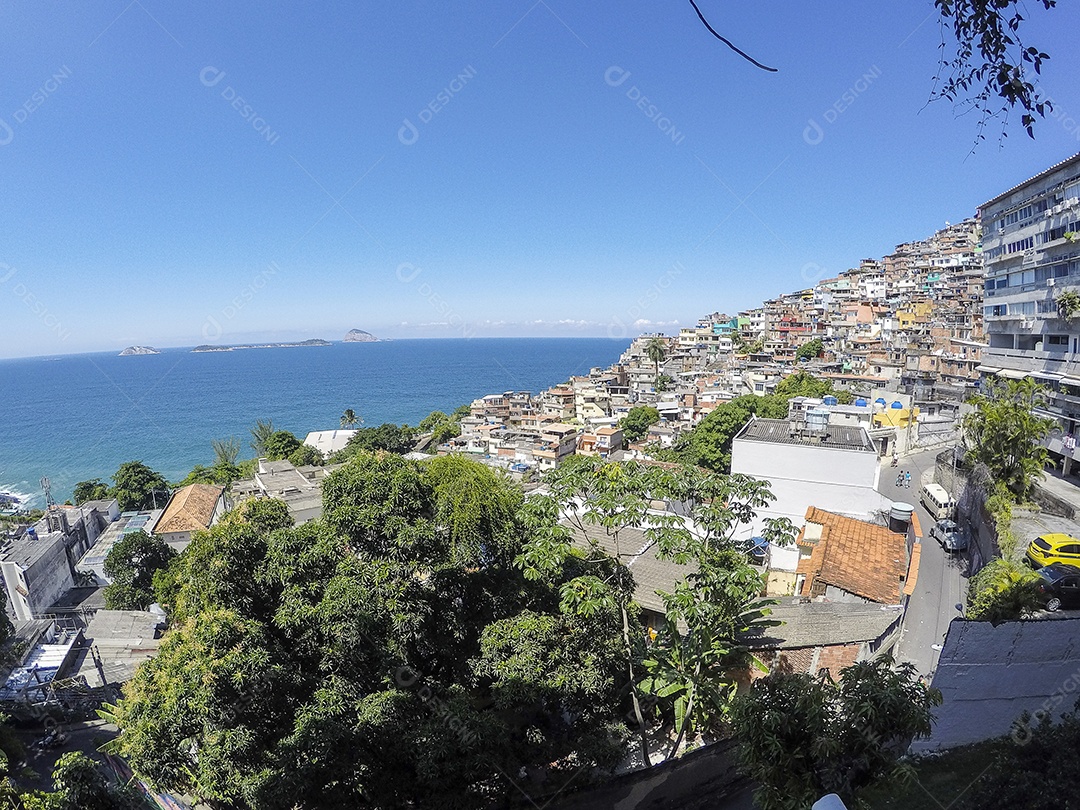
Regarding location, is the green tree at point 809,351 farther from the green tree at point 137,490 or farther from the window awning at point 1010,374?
the green tree at point 137,490

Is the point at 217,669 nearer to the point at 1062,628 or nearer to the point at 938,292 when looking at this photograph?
the point at 1062,628

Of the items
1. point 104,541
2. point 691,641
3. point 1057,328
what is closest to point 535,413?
point 104,541

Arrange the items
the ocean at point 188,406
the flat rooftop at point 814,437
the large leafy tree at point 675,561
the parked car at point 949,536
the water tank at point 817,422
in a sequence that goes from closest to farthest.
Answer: the large leafy tree at point 675,561 → the parked car at point 949,536 → the flat rooftop at point 814,437 → the water tank at point 817,422 → the ocean at point 188,406

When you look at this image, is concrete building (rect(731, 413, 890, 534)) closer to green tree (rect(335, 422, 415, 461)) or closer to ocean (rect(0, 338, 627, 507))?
green tree (rect(335, 422, 415, 461))

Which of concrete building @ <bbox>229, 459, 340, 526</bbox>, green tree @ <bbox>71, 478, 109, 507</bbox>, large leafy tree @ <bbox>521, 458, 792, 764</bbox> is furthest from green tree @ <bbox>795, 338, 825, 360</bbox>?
green tree @ <bbox>71, 478, 109, 507</bbox>

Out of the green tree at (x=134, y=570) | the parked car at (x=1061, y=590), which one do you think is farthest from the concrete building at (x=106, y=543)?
the parked car at (x=1061, y=590)
